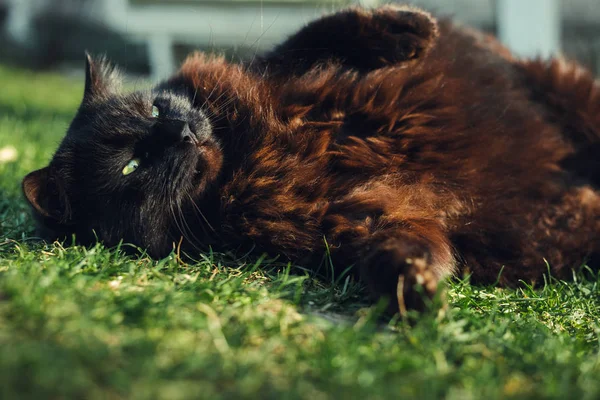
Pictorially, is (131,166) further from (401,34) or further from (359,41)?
(401,34)

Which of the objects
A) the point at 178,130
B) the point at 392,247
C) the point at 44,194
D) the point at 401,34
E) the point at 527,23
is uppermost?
the point at 401,34

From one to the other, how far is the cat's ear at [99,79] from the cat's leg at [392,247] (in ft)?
4.45

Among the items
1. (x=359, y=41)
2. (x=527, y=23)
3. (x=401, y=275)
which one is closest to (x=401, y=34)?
(x=359, y=41)

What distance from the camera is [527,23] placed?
6.97m

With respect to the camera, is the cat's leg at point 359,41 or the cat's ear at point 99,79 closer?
the cat's leg at point 359,41

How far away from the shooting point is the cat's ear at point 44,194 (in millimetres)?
2541

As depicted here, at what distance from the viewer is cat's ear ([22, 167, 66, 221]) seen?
2541 mm

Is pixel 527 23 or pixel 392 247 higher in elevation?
pixel 527 23

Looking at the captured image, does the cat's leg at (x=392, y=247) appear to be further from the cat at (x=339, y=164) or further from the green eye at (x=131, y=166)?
the green eye at (x=131, y=166)

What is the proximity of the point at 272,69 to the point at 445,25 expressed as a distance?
3.41 feet

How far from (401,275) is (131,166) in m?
1.27

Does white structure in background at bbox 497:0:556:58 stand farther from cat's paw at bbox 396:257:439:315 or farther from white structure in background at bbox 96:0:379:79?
cat's paw at bbox 396:257:439:315

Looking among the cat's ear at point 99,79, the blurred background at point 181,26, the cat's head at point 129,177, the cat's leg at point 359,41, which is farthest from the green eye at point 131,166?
the blurred background at point 181,26

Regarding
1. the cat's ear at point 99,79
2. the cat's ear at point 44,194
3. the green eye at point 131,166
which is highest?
the cat's ear at point 99,79
